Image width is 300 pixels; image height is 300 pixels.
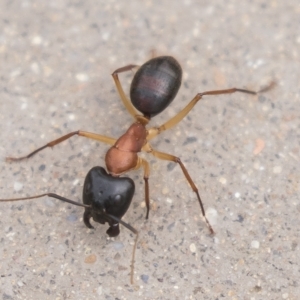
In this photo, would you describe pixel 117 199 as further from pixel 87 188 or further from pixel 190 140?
pixel 190 140

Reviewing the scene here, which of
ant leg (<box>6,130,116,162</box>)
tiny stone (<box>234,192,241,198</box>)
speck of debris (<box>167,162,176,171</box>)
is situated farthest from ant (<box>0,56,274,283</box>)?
tiny stone (<box>234,192,241,198</box>)

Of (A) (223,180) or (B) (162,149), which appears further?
(B) (162,149)

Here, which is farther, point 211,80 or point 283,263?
point 211,80

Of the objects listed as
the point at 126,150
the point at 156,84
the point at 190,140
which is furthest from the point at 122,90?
the point at 190,140

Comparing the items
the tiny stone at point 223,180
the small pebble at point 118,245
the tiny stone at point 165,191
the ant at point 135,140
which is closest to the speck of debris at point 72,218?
the ant at point 135,140

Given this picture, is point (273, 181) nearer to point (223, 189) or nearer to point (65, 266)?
point (223, 189)

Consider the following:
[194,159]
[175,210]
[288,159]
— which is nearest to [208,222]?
[175,210]
